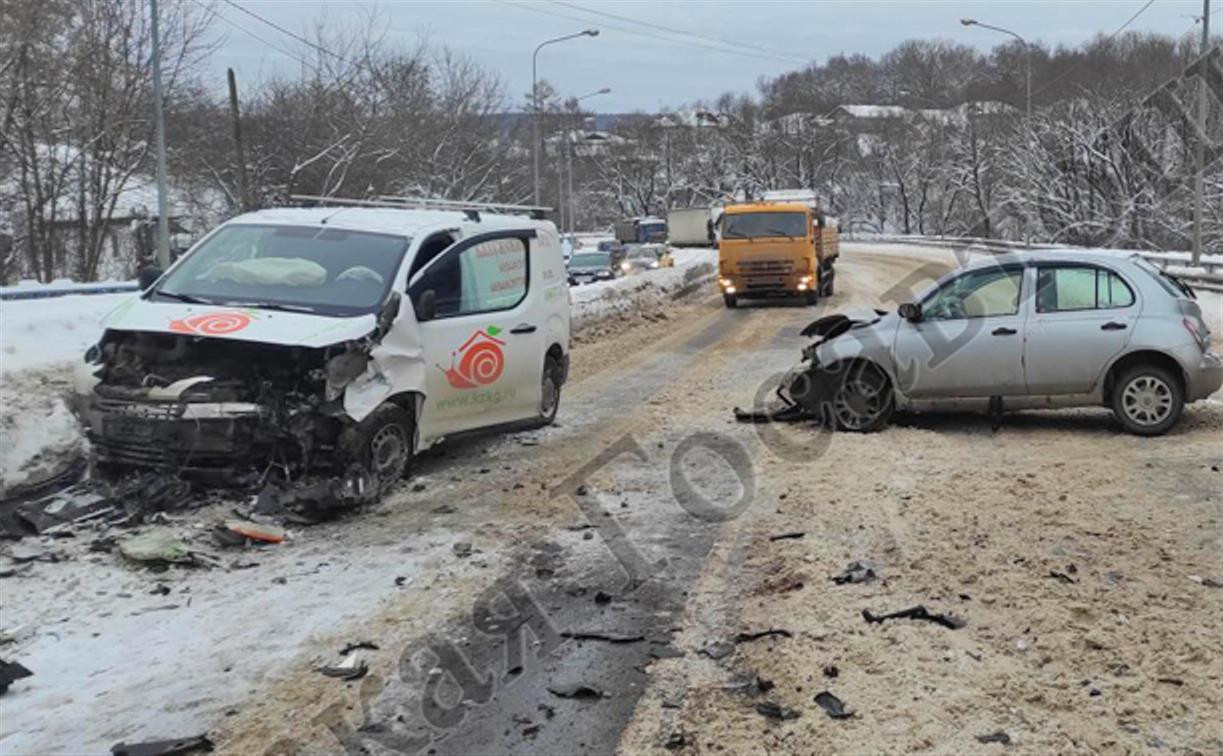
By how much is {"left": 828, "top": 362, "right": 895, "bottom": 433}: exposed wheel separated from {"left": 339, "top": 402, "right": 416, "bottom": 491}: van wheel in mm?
4059

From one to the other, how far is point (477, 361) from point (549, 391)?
161 cm

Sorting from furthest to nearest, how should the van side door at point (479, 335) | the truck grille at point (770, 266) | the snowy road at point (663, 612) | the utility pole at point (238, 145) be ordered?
the utility pole at point (238, 145) → the truck grille at point (770, 266) → the van side door at point (479, 335) → the snowy road at point (663, 612)

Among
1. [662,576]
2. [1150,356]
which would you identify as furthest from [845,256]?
[662,576]

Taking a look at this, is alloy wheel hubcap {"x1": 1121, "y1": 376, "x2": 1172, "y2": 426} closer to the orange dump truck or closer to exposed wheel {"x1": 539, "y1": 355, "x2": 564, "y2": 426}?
exposed wheel {"x1": 539, "y1": 355, "x2": 564, "y2": 426}

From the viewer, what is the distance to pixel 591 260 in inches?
1713

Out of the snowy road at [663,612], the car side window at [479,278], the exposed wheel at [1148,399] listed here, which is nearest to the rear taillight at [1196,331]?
the exposed wheel at [1148,399]

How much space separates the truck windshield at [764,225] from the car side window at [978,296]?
51.0 ft

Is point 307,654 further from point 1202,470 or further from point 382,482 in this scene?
point 1202,470

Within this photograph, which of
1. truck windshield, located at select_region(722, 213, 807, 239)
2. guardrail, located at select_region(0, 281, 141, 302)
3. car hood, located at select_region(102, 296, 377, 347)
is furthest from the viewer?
truck windshield, located at select_region(722, 213, 807, 239)

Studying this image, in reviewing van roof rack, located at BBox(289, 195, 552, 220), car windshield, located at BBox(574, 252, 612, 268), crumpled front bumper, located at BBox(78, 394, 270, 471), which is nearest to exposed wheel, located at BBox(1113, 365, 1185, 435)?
van roof rack, located at BBox(289, 195, 552, 220)

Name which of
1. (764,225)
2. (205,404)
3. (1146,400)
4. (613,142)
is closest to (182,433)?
(205,404)

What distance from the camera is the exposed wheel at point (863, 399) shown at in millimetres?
9484

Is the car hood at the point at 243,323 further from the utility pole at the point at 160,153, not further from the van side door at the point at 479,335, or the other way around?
the utility pole at the point at 160,153

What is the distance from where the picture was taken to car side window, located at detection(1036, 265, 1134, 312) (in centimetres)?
901
